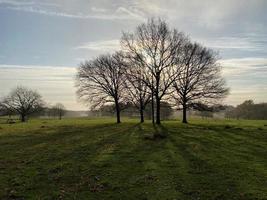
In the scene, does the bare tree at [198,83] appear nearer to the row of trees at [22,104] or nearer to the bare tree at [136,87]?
the bare tree at [136,87]

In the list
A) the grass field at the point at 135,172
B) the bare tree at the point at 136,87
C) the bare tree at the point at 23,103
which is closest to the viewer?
the grass field at the point at 135,172

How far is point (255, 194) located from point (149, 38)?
4832 cm

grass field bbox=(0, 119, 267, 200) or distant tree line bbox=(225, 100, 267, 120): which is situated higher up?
distant tree line bbox=(225, 100, 267, 120)

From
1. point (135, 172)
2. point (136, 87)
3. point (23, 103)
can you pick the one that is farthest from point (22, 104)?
point (135, 172)

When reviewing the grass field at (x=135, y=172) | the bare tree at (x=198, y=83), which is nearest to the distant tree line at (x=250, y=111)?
the bare tree at (x=198, y=83)

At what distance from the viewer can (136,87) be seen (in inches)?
2589

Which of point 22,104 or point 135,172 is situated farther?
point 22,104

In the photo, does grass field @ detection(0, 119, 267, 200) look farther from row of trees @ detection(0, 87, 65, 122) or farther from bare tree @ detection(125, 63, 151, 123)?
row of trees @ detection(0, 87, 65, 122)

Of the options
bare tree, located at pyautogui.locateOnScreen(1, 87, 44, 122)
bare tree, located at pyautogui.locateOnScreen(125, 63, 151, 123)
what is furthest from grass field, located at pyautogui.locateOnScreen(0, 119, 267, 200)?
bare tree, located at pyautogui.locateOnScreen(1, 87, 44, 122)

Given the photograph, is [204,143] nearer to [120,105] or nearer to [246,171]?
[246,171]

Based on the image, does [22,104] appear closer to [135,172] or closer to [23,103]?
[23,103]

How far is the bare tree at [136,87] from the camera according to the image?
6227 cm

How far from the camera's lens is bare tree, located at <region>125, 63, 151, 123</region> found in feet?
204

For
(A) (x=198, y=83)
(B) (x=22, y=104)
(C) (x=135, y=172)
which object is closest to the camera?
(C) (x=135, y=172)
